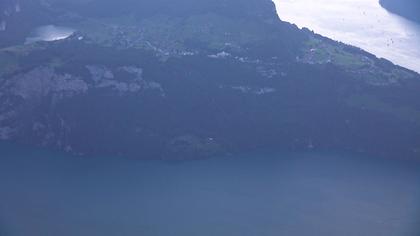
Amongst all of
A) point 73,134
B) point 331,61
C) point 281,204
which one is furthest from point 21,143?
point 331,61

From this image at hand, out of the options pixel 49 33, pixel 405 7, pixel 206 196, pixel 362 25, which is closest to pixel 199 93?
pixel 206 196

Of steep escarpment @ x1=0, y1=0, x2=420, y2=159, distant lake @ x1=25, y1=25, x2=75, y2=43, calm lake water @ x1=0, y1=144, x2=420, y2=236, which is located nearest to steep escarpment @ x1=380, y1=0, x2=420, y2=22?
steep escarpment @ x1=0, y1=0, x2=420, y2=159

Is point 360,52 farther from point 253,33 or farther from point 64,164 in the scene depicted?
point 64,164

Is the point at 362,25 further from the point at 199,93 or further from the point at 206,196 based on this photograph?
the point at 206,196

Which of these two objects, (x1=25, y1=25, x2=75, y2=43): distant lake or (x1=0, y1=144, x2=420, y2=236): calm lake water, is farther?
(x1=25, y1=25, x2=75, y2=43): distant lake

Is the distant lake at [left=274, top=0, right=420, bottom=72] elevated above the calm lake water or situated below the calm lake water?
above

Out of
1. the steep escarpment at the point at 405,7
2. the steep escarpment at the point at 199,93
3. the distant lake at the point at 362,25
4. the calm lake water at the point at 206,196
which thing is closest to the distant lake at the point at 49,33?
the steep escarpment at the point at 199,93

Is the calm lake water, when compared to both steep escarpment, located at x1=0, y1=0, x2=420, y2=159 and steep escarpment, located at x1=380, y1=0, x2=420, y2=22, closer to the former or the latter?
steep escarpment, located at x1=0, y1=0, x2=420, y2=159
